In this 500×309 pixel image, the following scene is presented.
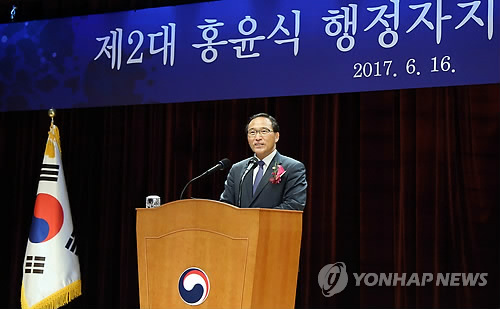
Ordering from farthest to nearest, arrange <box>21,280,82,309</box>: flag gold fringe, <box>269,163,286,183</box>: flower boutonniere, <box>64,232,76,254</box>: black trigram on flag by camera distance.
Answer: <box>64,232,76,254</box>: black trigram on flag → <box>21,280,82,309</box>: flag gold fringe → <box>269,163,286,183</box>: flower boutonniere

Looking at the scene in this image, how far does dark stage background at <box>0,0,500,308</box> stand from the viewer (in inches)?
177

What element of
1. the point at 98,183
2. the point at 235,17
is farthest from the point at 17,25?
the point at 235,17

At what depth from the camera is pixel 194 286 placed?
119 inches

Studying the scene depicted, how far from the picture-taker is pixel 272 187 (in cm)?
346

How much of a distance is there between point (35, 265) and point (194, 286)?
2.17 m

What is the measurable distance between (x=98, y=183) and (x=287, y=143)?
1.63m

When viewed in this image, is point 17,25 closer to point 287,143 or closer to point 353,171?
Answer: point 287,143

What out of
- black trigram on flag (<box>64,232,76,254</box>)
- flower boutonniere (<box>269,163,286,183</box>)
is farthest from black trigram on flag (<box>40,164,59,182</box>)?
flower boutonniere (<box>269,163,286,183</box>)

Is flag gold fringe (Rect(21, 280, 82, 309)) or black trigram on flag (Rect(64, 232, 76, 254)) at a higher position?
black trigram on flag (Rect(64, 232, 76, 254))

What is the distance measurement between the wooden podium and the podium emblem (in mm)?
19

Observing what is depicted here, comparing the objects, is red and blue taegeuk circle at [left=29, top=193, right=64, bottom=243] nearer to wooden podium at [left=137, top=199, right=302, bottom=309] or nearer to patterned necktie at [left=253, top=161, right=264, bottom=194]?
wooden podium at [left=137, top=199, right=302, bottom=309]


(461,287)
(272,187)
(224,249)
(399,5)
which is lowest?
(461,287)
